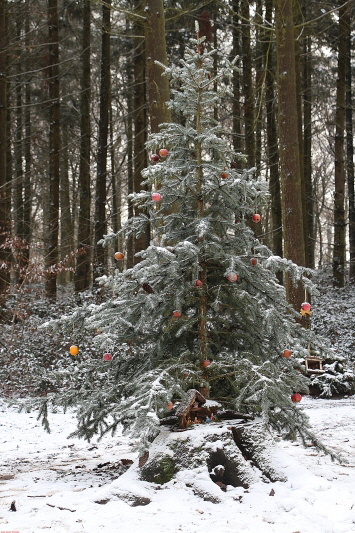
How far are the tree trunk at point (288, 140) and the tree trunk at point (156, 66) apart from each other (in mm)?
2589

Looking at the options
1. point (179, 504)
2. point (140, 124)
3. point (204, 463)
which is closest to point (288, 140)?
point (140, 124)

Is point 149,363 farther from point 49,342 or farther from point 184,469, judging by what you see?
point 49,342

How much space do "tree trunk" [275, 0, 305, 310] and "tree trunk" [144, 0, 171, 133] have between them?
102 inches

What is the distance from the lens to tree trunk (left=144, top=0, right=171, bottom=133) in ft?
26.1

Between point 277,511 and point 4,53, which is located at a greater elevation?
point 4,53

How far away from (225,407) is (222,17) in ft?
50.8

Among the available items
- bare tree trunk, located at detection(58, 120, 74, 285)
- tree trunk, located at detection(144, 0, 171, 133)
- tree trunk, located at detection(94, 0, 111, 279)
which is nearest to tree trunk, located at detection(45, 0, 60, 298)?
tree trunk, located at detection(94, 0, 111, 279)

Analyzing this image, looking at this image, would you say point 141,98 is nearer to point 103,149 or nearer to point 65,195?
point 103,149

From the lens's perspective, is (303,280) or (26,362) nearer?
(303,280)

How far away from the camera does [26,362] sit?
9.86 m

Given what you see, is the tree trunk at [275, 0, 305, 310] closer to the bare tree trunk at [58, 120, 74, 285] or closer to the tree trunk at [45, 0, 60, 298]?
the tree trunk at [45, 0, 60, 298]

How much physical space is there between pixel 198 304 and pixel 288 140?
19.8ft

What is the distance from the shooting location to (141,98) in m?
15.2

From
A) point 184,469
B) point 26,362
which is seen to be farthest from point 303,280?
point 26,362
